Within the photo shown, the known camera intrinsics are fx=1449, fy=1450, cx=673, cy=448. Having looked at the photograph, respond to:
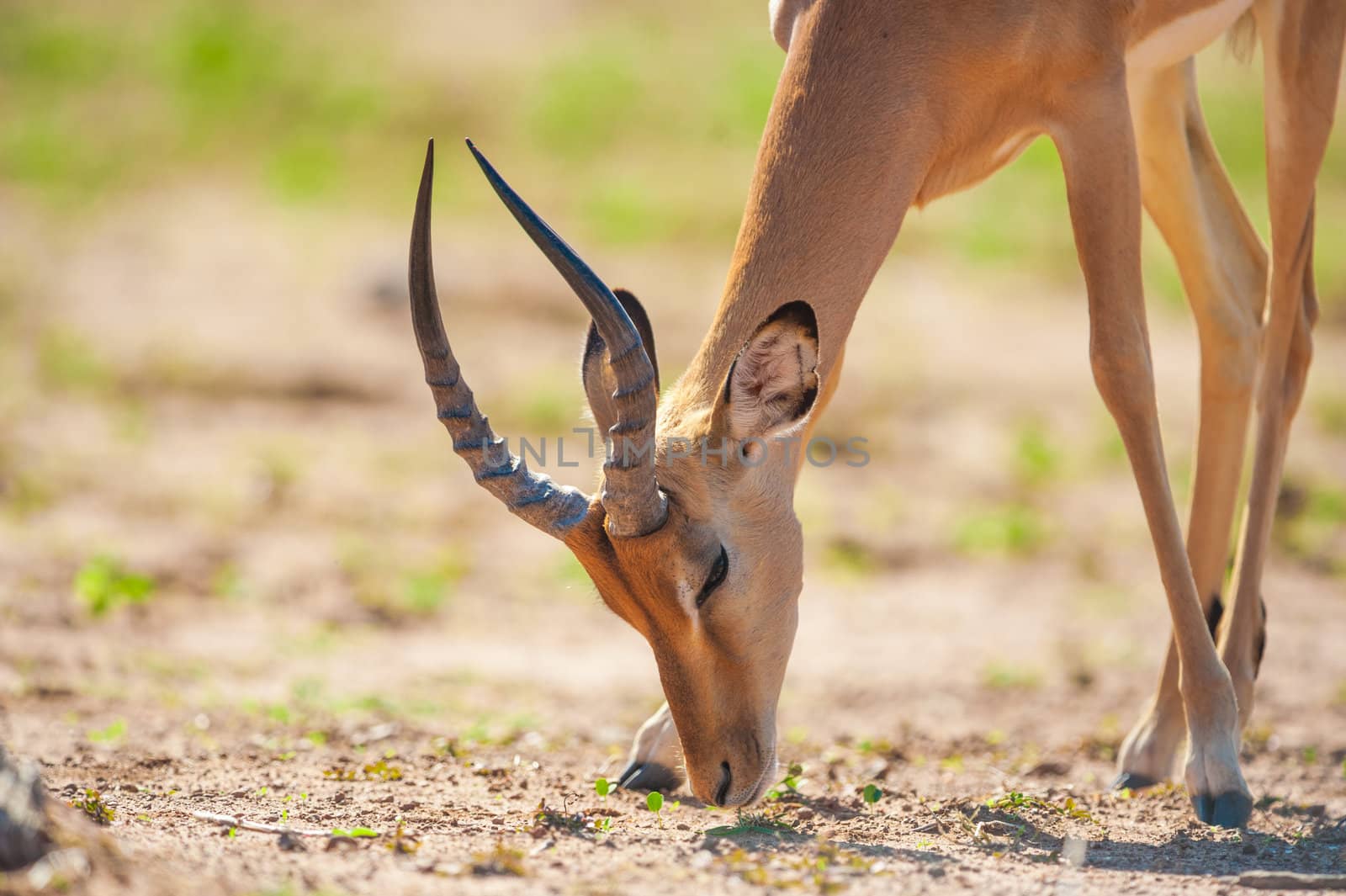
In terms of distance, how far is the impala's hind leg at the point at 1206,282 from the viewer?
620 cm

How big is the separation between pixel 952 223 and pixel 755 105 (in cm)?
528

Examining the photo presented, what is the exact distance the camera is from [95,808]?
462 cm

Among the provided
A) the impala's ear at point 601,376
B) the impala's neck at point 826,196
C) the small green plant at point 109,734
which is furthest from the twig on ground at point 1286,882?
the small green plant at point 109,734

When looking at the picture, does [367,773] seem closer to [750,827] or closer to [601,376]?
[750,827]

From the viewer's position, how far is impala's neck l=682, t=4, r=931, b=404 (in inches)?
200

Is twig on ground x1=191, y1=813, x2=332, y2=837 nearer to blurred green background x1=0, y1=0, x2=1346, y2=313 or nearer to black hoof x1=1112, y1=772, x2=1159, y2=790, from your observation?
black hoof x1=1112, y1=772, x2=1159, y2=790

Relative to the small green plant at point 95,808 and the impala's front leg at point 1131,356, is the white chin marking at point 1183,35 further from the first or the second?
the small green plant at point 95,808

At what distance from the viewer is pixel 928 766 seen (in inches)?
238

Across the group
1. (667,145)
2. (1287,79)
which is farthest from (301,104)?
(1287,79)

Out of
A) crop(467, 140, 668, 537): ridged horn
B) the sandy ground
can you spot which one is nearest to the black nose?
the sandy ground

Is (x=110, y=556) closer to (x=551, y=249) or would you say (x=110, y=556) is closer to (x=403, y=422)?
(x=403, y=422)

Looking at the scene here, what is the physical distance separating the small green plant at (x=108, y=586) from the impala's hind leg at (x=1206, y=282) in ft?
17.9

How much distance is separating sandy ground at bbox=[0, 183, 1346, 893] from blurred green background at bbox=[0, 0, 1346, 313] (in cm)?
146

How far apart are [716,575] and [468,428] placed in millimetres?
953
